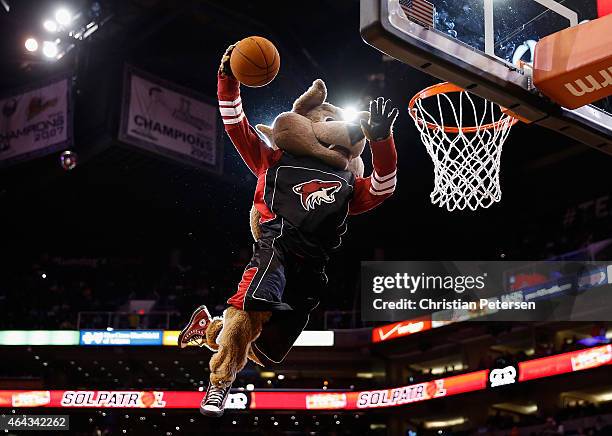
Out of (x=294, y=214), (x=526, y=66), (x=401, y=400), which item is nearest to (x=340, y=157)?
(x=294, y=214)

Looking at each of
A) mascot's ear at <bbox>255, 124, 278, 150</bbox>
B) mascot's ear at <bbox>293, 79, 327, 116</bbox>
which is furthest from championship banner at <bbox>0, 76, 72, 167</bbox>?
mascot's ear at <bbox>293, 79, 327, 116</bbox>

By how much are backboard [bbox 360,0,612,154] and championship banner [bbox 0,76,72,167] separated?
537 inches

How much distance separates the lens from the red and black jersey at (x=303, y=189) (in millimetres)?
4883

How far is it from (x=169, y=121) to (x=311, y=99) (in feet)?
41.7

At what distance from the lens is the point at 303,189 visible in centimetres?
495

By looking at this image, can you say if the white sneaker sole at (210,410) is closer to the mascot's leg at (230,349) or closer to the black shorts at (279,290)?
the mascot's leg at (230,349)

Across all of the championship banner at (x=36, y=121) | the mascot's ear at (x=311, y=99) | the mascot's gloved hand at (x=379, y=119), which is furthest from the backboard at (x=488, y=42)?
the championship banner at (x=36, y=121)

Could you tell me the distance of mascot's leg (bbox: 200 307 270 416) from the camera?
4.80 meters

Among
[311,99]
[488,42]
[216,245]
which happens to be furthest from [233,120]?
[216,245]

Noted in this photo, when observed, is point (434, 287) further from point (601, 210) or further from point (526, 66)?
point (526, 66)

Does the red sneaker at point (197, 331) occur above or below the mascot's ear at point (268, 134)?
below

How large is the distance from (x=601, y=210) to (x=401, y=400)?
6.41 m

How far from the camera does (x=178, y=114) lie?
58.1 feet

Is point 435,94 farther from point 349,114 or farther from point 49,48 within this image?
point 49,48
